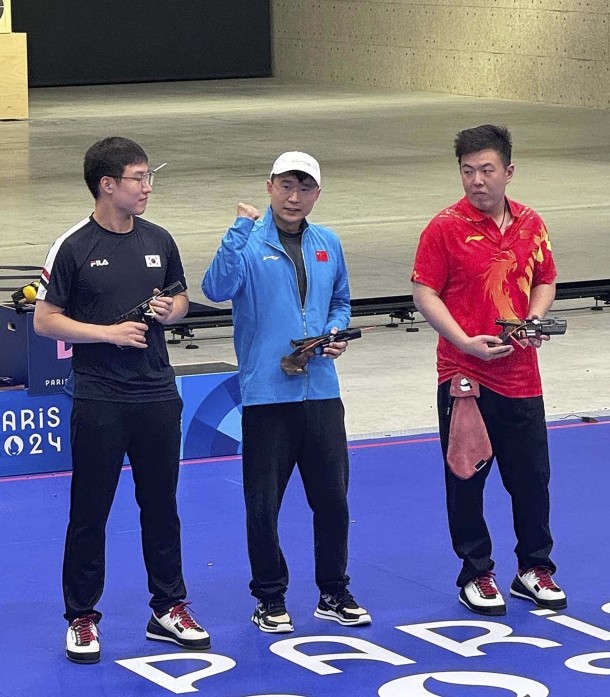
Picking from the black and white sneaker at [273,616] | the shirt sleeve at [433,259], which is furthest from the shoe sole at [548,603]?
the shirt sleeve at [433,259]

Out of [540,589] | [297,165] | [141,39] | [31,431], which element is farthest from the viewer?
[141,39]

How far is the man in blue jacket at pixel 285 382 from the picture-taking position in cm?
543

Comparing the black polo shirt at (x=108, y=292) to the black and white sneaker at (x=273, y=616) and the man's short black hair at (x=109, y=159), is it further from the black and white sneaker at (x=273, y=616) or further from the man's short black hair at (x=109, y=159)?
the black and white sneaker at (x=273, y=616)

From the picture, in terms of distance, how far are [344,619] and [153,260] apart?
146 cm

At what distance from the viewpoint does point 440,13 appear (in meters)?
31.2

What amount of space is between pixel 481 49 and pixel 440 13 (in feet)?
4.60

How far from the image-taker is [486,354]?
5.44m

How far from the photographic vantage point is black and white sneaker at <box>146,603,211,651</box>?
534cm

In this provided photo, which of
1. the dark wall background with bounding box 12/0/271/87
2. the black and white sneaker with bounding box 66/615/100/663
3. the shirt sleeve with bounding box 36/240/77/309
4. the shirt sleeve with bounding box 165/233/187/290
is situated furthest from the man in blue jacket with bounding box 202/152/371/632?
the dark wall background with bounding box 12/0/271/87

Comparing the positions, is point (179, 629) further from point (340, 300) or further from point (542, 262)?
point (542, 262)

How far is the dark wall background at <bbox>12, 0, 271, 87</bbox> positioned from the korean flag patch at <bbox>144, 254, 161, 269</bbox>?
2912cm

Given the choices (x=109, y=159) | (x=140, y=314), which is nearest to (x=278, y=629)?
(x=140, y=314)

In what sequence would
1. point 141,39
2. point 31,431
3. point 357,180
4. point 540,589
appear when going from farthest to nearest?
point 141,39
point 357,180
point 31,431
point 540,589

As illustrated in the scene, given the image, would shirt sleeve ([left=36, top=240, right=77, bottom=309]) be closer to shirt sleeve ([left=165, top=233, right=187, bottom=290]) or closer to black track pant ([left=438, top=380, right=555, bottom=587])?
shirt sleeve ([left=165, top=233, right=187, bottom=290])
